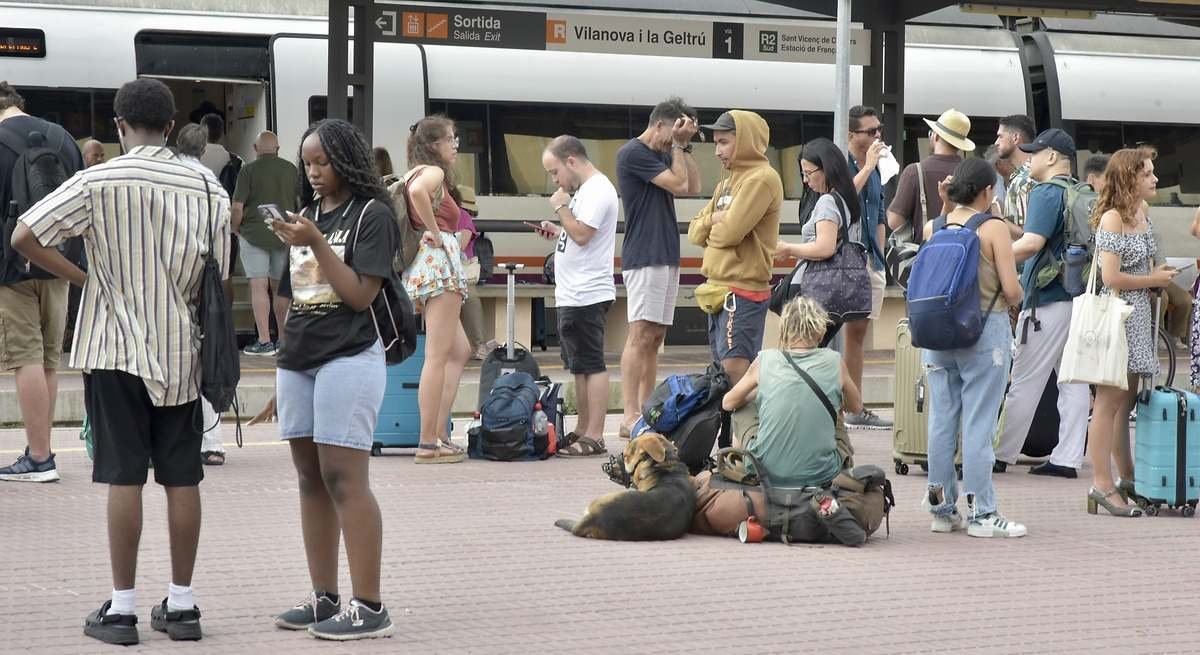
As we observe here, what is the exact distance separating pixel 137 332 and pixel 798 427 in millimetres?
3169

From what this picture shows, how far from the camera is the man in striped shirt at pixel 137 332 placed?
17.9 ft

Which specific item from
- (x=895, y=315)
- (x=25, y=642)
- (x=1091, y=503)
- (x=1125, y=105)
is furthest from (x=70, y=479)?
(x=1125, y=105)

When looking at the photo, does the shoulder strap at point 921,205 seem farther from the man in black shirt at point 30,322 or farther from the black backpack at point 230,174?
the black backpack at point 230,174

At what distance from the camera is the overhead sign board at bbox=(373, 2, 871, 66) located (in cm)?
1371

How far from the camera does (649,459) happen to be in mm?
7406

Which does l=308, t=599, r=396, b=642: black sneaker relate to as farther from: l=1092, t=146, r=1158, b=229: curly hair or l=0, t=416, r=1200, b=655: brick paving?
l=1092, t=146, r=1158, b=229: curly hair

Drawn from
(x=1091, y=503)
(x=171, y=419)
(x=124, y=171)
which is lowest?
(x=1091, y=503)

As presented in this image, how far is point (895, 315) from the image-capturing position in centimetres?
1725

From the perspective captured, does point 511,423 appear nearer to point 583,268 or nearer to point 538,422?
point 538,422

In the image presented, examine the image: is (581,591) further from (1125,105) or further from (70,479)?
(1125,105)

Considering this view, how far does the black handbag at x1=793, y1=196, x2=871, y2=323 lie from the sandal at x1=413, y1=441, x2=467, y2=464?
Answer: 7.44 feet

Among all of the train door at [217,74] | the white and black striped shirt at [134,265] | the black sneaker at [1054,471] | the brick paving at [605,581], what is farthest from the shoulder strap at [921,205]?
the train door at [217,74]

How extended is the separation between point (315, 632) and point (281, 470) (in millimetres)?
3925

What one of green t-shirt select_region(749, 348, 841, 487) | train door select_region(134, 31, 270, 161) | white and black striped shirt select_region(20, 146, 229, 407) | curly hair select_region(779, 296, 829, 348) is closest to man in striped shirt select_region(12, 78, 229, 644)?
white and black striped shirt select_region(20, 146, 229, 407)
